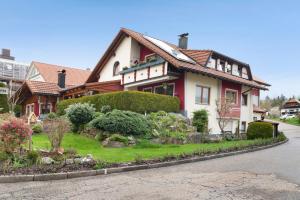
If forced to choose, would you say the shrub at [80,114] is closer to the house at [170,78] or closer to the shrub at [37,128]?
the shrub at [37,128]

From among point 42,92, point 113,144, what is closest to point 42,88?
point 42,92

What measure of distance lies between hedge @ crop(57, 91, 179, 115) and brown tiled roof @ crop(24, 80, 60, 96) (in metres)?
10.3

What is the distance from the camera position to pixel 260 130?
22.5 meters

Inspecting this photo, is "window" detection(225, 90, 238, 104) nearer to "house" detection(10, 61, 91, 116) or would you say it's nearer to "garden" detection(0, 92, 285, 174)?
"garden" detection(0, 92, 285, 174)

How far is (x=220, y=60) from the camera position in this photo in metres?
28.3

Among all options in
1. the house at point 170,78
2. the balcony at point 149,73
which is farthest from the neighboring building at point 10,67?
the balcony at point 149,73

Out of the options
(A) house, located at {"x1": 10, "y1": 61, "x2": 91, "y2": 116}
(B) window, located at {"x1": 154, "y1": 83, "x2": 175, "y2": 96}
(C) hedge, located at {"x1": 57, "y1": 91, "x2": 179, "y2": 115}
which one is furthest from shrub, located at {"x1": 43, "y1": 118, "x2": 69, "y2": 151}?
(A) house, located at {"x1": 10, "y1": 61, "x2": 91, "y2": 116}

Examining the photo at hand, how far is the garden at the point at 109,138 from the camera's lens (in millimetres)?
10141

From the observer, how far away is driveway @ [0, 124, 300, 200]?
7120mm

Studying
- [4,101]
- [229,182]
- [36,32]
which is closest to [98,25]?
[36,32]

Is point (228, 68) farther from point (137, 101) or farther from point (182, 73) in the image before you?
point (137, 101)

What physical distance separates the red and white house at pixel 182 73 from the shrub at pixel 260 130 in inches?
129

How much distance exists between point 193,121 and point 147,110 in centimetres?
370

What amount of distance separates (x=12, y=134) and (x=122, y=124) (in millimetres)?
6438
